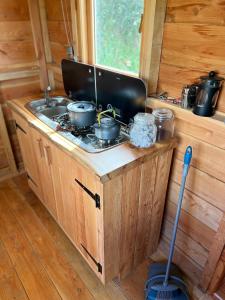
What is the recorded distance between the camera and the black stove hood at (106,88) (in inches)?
49.9

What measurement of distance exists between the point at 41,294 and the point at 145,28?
5.41 ft

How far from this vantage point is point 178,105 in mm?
1156

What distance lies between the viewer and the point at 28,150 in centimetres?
177

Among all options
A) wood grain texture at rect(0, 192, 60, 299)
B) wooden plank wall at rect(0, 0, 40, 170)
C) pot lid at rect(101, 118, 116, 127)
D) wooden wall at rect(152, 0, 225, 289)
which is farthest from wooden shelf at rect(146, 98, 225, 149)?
wooden plank wall at rect(0, 0, 40, 170)

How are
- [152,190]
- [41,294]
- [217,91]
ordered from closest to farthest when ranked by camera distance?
[217,91], [152,190], [41,294]

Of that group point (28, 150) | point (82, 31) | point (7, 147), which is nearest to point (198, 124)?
point (82, 31)

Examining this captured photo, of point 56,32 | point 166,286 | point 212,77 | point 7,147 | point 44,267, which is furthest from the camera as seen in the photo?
point 7,147

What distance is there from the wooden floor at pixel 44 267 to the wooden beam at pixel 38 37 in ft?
4.04

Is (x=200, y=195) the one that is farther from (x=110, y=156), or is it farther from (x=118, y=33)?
(x=118, y=33)

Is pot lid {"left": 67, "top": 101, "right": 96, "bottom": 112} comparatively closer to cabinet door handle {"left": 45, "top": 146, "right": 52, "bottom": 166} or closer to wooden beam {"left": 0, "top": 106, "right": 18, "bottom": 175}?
cabinet door handle {"left": 45, "top": 146, "right": 52, "bottom": 166}

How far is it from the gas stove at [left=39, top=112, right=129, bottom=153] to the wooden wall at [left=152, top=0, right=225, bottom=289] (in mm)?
268

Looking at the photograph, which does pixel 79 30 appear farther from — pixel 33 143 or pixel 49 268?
pixel 49 268

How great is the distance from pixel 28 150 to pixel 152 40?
1.21 metres

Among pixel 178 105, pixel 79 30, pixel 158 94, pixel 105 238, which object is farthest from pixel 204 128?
pixel 79 30
